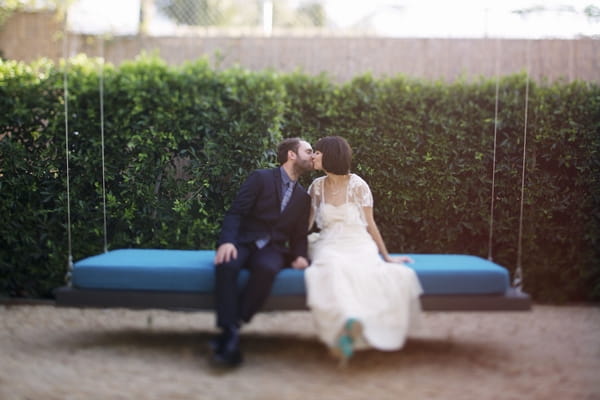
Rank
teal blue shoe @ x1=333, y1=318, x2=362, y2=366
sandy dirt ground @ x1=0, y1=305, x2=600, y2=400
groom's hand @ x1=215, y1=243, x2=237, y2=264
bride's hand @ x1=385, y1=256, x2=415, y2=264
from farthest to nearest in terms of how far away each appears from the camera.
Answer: bride's hand @ x1=385, y1=256, x2=415, y2=264
groom's hand @ x1=215, y1=243, x2=237, y2=264
teal blue shoe @ x1=333, y1=318, x2=362, y2=366
sandy dirt ground @ x1=0, y1=305, x2=600, y2=400

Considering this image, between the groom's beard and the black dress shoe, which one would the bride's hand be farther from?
the black dress shoe

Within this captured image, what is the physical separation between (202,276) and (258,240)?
1.48ft

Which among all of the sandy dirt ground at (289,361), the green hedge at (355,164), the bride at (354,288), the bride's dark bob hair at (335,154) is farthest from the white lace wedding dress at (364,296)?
the green hedge at (355,164)

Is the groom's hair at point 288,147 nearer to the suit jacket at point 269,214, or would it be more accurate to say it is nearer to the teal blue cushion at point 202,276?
the suit jacket at point 269,214

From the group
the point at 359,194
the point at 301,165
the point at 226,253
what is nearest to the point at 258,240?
the point at 226,253

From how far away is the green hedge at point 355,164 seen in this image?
491cm

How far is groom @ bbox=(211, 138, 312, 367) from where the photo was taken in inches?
137

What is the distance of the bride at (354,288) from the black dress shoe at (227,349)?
443mm

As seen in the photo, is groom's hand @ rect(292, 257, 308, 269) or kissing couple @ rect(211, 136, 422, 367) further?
groom's hand @ rect(292, 257, 308, 269)

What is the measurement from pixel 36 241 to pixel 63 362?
5.86 ft

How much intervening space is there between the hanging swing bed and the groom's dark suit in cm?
10

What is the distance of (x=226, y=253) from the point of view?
12.0 feet

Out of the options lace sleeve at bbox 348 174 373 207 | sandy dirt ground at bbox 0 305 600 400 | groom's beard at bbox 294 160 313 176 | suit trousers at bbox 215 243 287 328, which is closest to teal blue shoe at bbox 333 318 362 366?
sandy dirt ground at bbox 0 305 600 400

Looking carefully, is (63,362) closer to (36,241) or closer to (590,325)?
(36,241)
